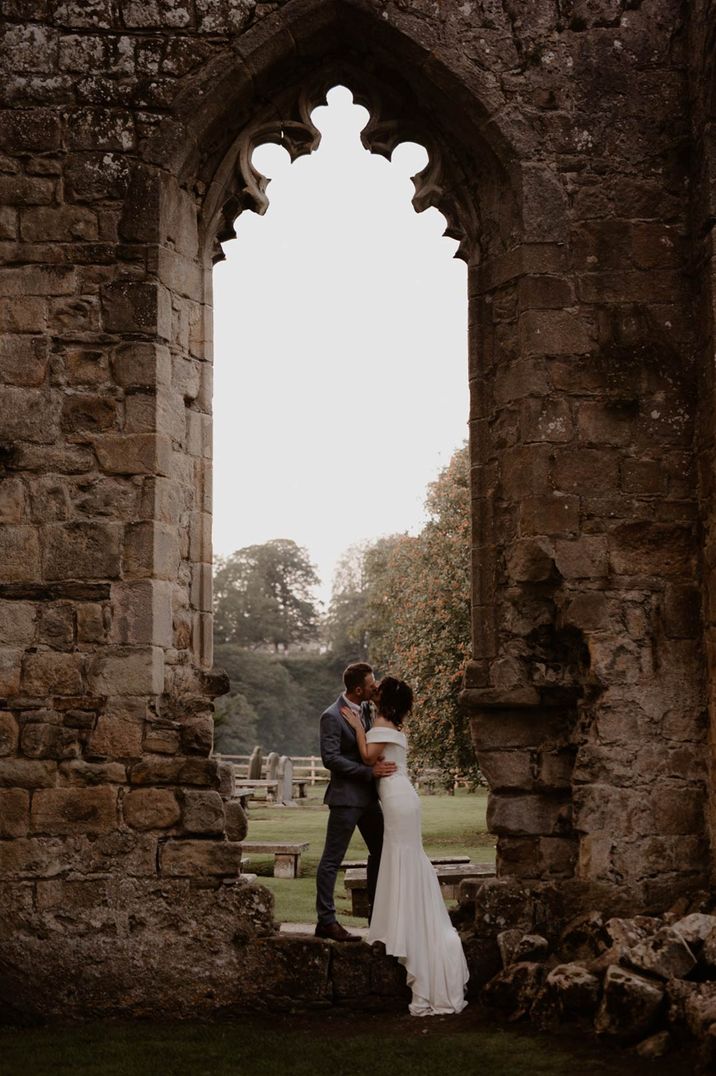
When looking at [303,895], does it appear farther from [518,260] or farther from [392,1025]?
[518,260]

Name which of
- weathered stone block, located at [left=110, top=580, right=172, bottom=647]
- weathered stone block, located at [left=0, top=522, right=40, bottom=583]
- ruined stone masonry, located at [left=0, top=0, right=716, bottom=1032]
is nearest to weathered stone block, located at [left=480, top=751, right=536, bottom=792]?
ruined stone masonry, located at [left=0, top=0, right=716, bottom=1032]

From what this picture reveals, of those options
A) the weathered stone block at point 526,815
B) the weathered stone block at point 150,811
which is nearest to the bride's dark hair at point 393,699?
the weathered stone block at point 526,815

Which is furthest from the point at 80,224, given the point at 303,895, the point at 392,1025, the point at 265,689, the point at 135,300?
the point at 265,689

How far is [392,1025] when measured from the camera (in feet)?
→ 19.0

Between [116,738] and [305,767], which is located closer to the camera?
[116,738]

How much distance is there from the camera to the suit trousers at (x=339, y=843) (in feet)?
20.1

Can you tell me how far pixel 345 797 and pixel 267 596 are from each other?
3786cm

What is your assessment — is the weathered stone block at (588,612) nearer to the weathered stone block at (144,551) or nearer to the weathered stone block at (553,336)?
the weathered stone block at (553,336)

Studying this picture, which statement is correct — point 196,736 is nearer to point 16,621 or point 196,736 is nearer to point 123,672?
point 123,672

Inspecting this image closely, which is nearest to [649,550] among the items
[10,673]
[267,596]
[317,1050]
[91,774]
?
[317,1050]

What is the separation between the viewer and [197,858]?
20.1 feet

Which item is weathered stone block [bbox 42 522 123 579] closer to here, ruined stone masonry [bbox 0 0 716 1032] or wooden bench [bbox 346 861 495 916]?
ruined stone masonry [bbox 0 0 716 1032]

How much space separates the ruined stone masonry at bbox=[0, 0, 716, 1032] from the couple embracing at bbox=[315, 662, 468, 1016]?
0.77 feet

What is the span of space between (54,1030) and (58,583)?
2066 mm
